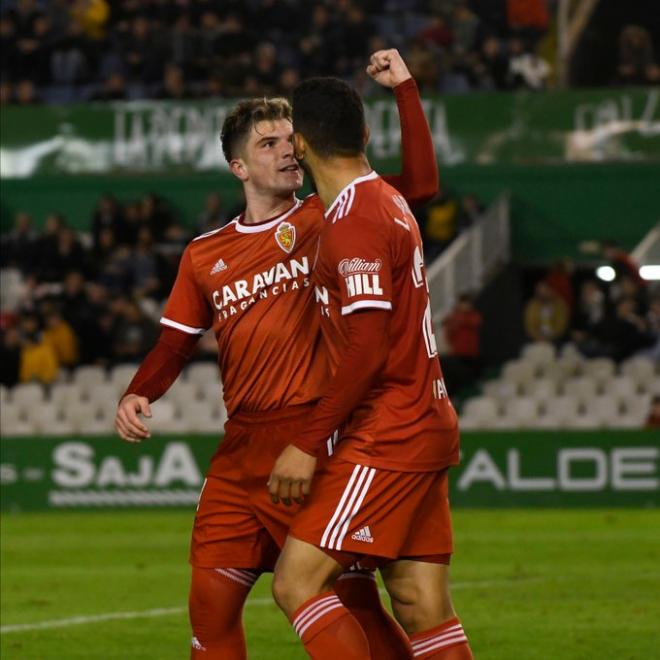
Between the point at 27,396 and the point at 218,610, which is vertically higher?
the point at 218,610

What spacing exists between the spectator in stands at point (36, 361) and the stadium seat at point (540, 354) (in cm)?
541

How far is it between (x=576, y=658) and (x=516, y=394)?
35.3 ft

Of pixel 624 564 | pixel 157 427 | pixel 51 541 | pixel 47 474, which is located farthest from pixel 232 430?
pixel 157 427

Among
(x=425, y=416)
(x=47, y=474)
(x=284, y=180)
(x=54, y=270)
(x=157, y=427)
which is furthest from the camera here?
(x=54, y=270)

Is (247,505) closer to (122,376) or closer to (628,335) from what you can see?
(122,376)

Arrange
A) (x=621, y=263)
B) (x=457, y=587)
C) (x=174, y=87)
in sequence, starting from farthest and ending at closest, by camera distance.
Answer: (x=174, y=87) < (x=621, y=263) < (x=457, y=587)

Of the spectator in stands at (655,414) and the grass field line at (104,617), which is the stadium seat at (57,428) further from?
the grass field line at (104,617)

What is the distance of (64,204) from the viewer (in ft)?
76.5

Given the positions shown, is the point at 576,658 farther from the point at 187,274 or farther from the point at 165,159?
the point at 165,159

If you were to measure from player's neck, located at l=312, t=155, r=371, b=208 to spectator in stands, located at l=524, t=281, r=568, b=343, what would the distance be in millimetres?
14366

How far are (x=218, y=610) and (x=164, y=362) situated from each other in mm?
891

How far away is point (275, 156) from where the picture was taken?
18.9ft

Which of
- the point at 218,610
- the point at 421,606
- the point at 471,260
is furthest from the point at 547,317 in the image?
the point at 421,606

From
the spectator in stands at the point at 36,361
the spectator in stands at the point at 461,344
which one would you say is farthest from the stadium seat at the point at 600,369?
the spectator in stands at the point at 36,361
